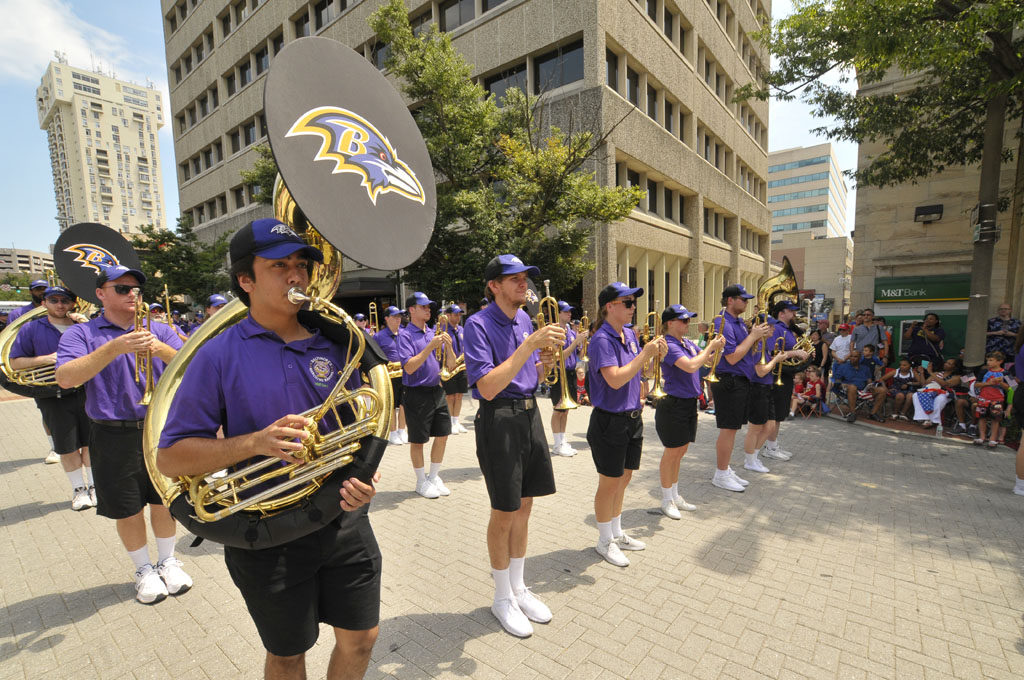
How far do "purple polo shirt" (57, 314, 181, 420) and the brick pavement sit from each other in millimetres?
1413

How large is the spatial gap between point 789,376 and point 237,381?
23.1 feet

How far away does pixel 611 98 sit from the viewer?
15.1 metres

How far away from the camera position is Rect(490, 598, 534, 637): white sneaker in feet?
9.70

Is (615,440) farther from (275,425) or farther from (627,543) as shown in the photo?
(275,425)

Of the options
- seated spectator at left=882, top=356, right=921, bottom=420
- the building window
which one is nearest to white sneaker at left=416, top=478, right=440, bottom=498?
seated spectator at left=882, top=356, right=921, bottom=420

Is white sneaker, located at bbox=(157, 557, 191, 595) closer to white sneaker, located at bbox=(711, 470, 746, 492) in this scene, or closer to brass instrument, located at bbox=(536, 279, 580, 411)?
brass instrument, located at bbox=(536, 279, 580, 411)

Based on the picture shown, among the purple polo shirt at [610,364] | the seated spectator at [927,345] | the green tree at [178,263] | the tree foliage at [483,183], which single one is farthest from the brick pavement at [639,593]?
the green tree at [178,263]

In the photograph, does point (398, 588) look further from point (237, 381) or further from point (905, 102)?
point (905, 102)

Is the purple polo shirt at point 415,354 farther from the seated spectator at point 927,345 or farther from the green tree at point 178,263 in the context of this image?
the green tree at point 178,263

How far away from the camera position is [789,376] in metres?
6.62

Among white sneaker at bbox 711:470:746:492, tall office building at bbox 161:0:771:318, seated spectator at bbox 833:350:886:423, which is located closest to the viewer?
white sneaker at bbox 711:470:746:492

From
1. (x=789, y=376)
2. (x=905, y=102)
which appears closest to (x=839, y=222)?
(x=905, y=102)

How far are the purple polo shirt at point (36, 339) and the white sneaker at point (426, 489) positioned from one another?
13.7 feet

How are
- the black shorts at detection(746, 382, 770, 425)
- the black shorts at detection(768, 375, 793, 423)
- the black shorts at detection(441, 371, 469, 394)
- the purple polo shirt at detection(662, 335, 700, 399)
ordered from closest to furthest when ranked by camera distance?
the purple polo shirt at detection(662, 335, 700, 399) → the black shorts at detection(746, 382, 770, 425) → the black shorts at detection(768, 375, 793, 423) → the black shorts at detection(441, 371, 469, 394)
